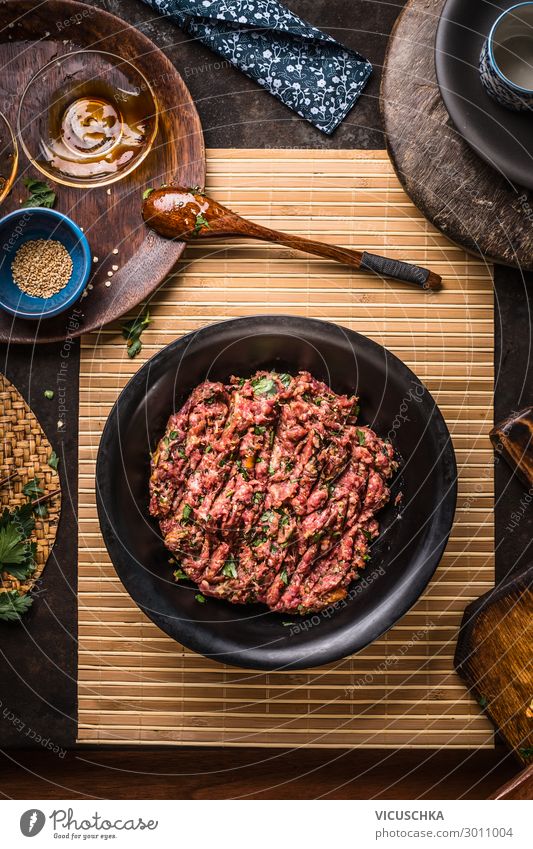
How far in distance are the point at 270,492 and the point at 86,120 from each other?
1.69 meters

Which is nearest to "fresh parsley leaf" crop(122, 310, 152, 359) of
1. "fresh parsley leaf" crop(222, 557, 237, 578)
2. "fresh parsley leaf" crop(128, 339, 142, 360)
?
"fresh parsley leaf" crop(128, 339, 142, 360)

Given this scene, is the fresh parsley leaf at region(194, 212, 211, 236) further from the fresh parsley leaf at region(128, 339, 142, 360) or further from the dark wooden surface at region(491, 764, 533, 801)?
the dark wooden surface at region(491, 764, 533, 801)

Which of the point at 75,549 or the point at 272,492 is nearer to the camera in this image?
the point at 272,492

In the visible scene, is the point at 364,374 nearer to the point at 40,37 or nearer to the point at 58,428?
the point at 58,428

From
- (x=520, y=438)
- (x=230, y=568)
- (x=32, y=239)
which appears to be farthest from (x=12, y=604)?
(x=520, y=438)

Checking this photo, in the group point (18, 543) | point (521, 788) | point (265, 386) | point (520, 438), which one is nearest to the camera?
point (521, 788)

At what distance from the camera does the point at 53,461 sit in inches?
120

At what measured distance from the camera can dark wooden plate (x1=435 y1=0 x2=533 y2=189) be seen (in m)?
2.73

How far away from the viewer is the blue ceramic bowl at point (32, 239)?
2.90m

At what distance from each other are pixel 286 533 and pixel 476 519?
2.88 ft

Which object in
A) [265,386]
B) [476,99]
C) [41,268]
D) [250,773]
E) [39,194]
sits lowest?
[250,773]

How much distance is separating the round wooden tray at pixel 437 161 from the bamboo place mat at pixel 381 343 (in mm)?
107

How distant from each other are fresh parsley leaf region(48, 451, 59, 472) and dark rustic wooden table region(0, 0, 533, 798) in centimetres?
4

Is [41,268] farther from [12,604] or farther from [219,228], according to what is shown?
[12,604]
